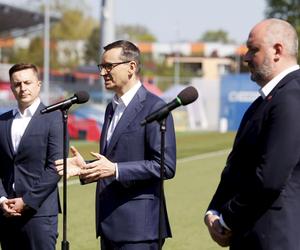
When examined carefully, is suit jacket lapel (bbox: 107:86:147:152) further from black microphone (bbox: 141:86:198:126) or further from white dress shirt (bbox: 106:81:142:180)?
black microphone (bbox: 141:86:198:126)

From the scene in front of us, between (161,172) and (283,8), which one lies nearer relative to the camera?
(161,172)

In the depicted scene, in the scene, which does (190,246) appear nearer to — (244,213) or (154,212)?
(154,212)

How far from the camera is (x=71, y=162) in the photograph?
5727mm

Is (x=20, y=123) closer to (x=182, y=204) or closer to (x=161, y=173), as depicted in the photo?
(x=161, y=173)

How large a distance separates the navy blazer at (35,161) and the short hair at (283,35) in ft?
A: 7.85

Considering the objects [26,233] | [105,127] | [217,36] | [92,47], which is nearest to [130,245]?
[105,127]

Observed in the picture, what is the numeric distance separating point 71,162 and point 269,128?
1.66 m

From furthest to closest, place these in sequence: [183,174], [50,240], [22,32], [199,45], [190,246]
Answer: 1. [199,45]
2. [22,32]
3. [183,174]
4. [190,246]
5. [50,240]

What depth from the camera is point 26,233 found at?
653 cm

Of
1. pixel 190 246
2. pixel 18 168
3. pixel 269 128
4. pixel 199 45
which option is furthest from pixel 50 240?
pixel 199 45

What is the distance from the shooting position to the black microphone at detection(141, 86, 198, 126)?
5152mm

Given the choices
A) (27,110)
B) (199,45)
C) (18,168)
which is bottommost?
(199,45)

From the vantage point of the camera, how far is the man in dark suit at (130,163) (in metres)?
5.73

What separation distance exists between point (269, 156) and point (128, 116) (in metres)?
1.58
